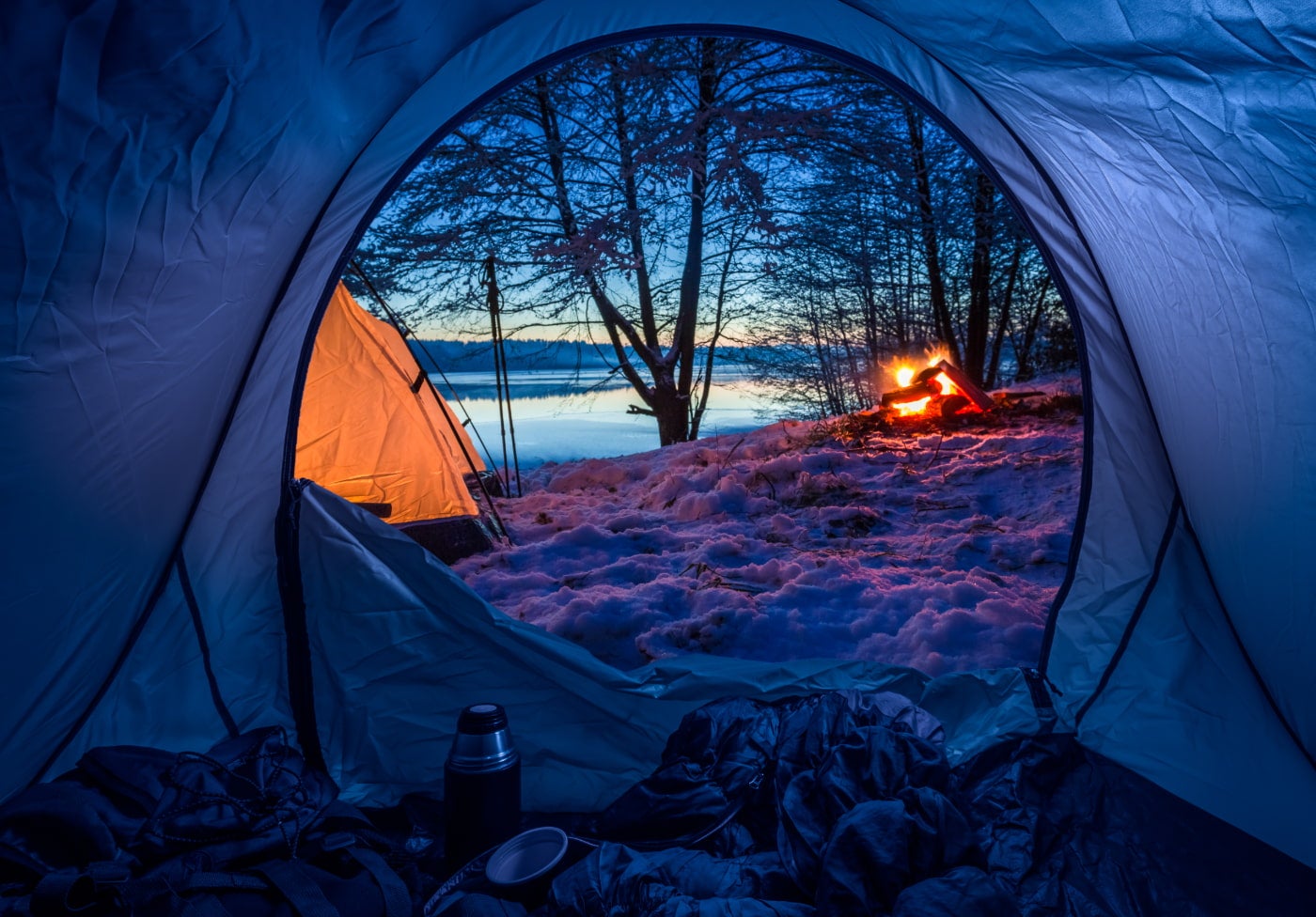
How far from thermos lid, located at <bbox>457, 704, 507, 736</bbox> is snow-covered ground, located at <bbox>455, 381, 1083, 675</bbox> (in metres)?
1.10

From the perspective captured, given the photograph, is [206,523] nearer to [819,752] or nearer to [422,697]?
[422,697]

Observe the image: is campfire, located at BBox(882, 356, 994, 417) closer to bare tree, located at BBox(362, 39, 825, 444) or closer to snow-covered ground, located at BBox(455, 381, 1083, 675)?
snow-covered ground, located at BBox(455, 381, 1083, 675)

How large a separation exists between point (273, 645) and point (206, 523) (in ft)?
1.39

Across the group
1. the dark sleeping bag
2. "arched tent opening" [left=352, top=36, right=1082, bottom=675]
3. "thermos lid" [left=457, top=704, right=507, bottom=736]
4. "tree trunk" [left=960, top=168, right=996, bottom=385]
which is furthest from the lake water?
the dark sleeping bag

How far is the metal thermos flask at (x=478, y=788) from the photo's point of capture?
6.09ft

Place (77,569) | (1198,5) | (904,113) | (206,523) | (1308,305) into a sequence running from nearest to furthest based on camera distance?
(1198,5)
(1308,305)
(77,569)
(206,523)
(904,113)

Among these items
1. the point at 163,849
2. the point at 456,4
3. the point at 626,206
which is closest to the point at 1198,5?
the point at 456,4

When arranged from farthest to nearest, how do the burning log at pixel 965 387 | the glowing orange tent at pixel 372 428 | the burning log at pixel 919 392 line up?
1. the burning log at pixel 919 392
2. the burning log at pixel 965 387
3. the glowing orange tent at pixel 372 428

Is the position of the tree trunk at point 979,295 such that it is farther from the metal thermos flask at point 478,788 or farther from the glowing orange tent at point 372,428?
the metal thermos flask at point 478,788

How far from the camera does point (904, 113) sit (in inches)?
279

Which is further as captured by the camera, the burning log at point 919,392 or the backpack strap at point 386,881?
the burning log at point 919,392

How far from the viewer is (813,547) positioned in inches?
168

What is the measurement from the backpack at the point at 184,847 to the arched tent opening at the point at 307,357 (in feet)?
1.19

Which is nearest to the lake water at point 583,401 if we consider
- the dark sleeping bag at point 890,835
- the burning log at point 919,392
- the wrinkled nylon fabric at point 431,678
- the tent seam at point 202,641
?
the burning log at point 919,392
